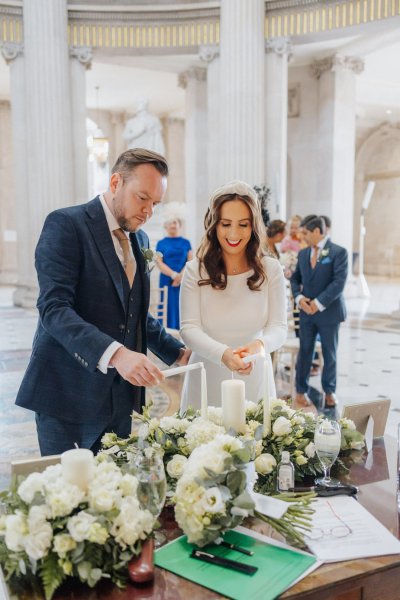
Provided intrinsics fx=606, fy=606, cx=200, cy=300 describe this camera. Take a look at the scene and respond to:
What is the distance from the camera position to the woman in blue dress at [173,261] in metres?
7.59

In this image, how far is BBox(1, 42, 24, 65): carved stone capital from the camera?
1113cm

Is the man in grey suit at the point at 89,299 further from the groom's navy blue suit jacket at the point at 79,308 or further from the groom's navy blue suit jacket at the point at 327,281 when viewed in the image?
the groom's navy blue suit jacket at the point at 327,281

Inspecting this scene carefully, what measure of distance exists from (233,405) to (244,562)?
471 mm

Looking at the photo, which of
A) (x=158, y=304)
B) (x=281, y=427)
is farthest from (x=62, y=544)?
(x=158, y=304)

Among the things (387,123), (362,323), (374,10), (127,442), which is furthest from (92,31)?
(387,123)

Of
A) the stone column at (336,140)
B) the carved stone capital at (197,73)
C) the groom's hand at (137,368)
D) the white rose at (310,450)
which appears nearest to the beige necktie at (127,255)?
the groom's hand at (137,368)

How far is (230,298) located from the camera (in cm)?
271

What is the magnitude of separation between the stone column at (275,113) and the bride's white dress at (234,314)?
27.4ft

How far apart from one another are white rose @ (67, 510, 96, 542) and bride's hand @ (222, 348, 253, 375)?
1.13 metres

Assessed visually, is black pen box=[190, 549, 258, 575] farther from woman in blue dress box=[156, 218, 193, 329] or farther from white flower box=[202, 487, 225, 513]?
woman in blue dress box=[156, 218, 193, 329]

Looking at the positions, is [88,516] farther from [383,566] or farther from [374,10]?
[374,10]

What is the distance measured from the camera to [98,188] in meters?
17.8

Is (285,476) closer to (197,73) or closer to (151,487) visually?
(151,487)

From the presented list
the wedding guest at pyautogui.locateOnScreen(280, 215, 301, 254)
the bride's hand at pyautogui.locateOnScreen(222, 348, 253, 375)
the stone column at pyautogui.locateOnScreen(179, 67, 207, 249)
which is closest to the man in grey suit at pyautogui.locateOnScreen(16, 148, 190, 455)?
the bride's hand at pyautogui.locateOnScreen(222, 348, 253, 375)
